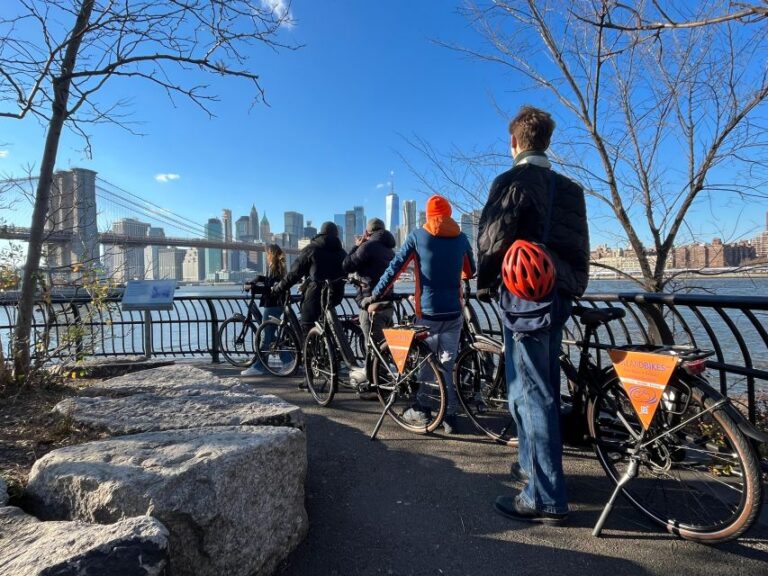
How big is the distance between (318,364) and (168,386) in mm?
1730

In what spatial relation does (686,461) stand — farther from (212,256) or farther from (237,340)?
(212,256)

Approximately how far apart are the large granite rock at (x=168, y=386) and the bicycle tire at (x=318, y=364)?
1.19 meters

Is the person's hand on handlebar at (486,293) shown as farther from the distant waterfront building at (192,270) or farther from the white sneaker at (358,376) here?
the distant waterfront building at (192,270)

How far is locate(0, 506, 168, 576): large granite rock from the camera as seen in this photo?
4.18ft

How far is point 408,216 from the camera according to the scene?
22.7ft

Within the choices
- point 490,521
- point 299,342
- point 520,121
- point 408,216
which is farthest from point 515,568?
point 408,216

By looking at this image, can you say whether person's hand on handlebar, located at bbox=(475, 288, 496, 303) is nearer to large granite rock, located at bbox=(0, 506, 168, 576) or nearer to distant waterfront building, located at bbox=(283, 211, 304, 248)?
large granite rock, located at bbox=(0, 506, 168, 576)

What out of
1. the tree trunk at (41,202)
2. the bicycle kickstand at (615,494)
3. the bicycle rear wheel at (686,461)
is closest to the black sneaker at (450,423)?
the bicycle rear wheel at (686,461)

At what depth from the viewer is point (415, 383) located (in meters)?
3.87

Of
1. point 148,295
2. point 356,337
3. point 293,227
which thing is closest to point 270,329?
point 356,337

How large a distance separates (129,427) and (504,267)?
7.99 feet

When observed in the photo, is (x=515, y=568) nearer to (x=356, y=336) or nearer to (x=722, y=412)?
(x=722, y=412)

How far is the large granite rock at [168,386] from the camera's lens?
3549mm

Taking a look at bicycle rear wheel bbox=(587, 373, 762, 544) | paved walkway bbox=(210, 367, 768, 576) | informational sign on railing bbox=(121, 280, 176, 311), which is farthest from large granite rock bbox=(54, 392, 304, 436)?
informational sign on railing bbox=(121, 280, 176, 311)
